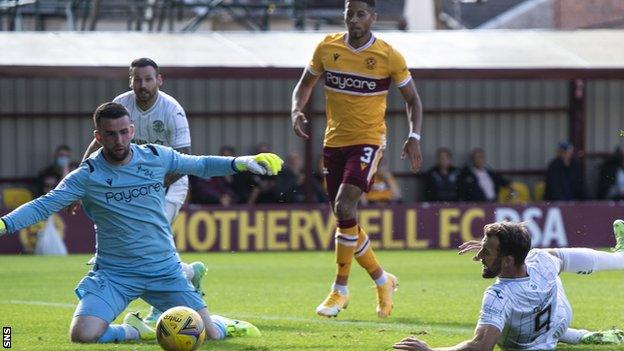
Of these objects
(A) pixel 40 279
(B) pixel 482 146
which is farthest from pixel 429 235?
(A) pixel 40 279

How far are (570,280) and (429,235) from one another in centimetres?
675

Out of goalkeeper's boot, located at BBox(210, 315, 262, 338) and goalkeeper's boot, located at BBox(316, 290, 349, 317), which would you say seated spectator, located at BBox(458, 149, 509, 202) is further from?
goalkeeper's boot, located at BBox(210, 315, 262, 338)

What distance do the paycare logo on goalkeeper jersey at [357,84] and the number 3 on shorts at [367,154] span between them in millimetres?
451

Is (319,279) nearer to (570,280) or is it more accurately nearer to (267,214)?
(570,280)

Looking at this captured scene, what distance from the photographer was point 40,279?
51.6 ft

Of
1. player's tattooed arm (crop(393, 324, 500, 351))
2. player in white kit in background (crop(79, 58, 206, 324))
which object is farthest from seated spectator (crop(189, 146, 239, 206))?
player's tattooed arm (crop(393, 324, 500, 351))

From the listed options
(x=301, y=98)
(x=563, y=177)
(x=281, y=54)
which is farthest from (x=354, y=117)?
(x=563, y=177)

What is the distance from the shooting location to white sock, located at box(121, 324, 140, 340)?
925 centimetres

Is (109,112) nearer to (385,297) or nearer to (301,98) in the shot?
(301,98)

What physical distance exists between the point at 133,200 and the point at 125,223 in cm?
16

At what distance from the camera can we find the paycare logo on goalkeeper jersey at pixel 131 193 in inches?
354

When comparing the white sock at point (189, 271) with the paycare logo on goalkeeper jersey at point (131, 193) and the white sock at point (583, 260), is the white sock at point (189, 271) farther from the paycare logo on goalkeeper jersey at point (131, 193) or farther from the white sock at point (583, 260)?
the white sock at point (583, 260)

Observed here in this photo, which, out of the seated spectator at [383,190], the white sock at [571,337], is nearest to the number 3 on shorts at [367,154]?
the white sock at [571,337]

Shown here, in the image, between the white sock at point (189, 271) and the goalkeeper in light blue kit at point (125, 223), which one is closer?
the goalkeeper in light blue kit at point (125, 223)
